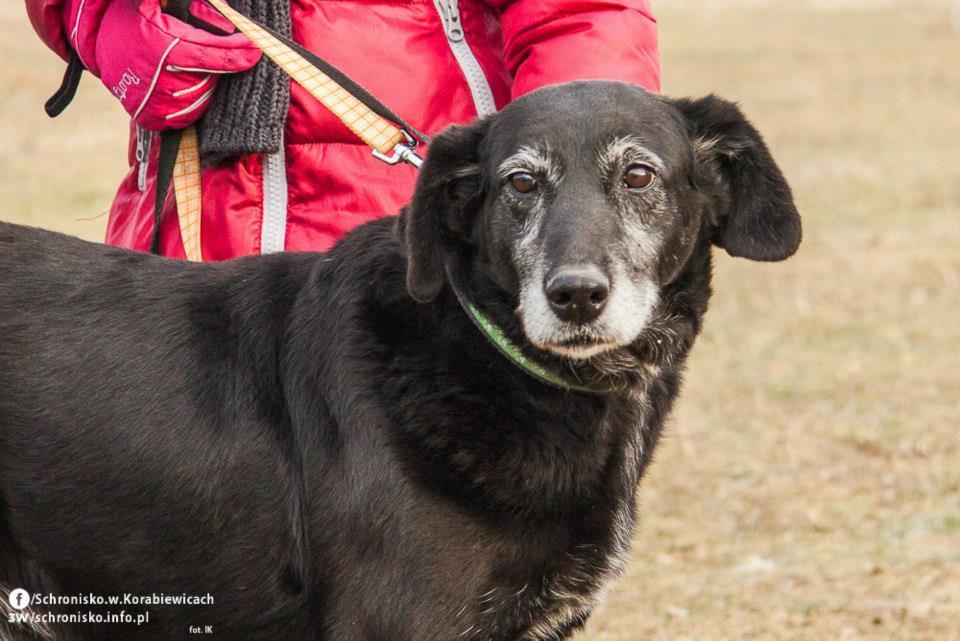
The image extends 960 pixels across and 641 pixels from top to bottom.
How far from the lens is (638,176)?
2910 millimetres

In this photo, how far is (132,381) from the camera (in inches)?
118

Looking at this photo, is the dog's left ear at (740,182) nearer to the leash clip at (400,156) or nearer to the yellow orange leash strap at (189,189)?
the leash clip at (400,156)

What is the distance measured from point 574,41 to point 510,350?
887 millimetres

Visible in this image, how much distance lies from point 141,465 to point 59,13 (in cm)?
133

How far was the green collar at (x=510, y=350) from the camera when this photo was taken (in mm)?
2908

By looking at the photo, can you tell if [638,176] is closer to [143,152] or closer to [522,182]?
[522,182]

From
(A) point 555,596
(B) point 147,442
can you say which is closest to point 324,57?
(B) point 147,442

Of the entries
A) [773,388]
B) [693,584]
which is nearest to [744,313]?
[773,388]

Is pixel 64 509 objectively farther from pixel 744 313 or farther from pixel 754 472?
pixel 744 313

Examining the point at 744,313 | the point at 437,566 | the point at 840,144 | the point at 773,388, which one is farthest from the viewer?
the point at 840,144

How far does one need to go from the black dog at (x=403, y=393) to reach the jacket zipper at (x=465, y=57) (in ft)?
1.41

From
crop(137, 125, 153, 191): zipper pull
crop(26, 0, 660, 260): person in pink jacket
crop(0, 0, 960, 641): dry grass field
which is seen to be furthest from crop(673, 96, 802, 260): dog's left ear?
crop(0, 0, 960, 641): dry grass field

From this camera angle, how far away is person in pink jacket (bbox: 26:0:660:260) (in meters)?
3.31

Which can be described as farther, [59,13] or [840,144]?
[840,144]
